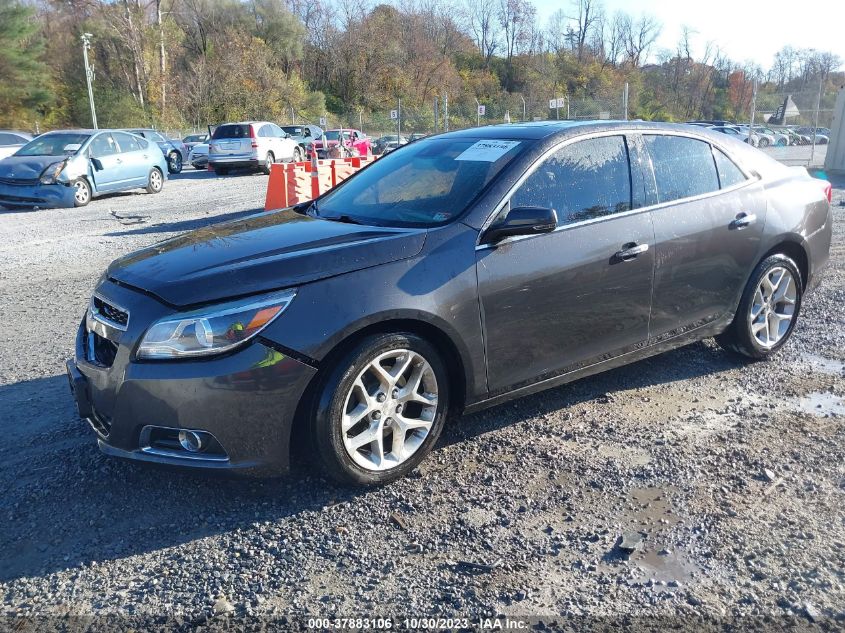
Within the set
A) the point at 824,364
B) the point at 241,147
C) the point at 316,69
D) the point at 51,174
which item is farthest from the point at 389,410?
the point at 316,69

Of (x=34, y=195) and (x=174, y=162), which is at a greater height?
(x=174, y=162)

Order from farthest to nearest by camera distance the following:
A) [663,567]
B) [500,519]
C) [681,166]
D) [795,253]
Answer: [795,253]
[681,166]
[500,519]
[663,567]

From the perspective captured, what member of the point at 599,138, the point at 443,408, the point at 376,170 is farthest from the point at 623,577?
the point at 376,170

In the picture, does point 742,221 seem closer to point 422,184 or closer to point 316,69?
point 422,184

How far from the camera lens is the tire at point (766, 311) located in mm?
4738

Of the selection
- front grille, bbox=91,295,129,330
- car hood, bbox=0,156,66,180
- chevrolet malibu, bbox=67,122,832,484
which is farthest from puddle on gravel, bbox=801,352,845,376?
car hood, bbox=0,156,66,180

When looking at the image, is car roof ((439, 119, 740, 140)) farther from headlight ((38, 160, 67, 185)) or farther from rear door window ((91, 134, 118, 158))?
rear door window ((91, 134, 118, 158))

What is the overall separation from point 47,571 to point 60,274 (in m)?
6.17

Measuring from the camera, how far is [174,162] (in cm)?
2583

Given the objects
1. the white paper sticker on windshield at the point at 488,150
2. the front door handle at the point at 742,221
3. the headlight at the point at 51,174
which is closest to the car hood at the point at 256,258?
the white paper sticker on windshield at the point at 488,150

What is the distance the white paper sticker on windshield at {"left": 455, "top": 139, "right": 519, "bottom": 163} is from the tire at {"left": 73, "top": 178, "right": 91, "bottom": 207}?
1230 cm

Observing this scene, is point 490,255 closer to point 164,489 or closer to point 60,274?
point 164,489

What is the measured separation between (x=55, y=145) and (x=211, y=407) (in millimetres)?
13725

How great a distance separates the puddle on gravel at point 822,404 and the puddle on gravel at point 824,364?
0.43 meters
